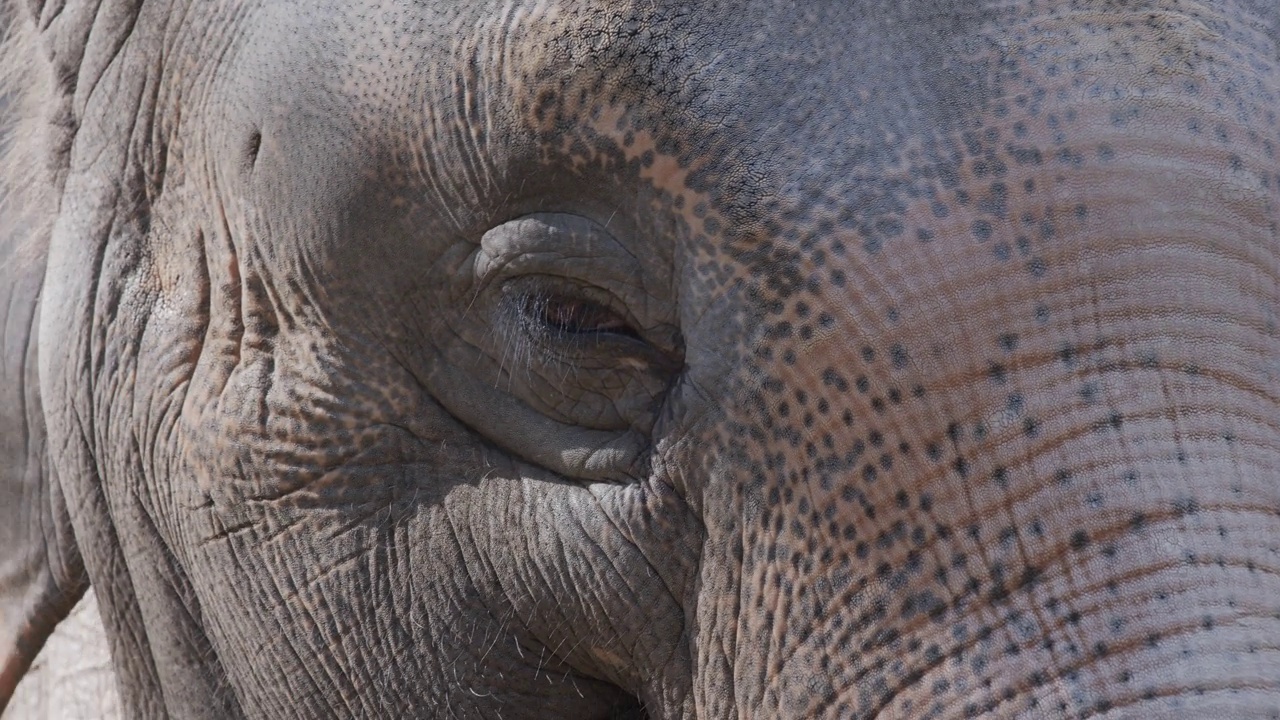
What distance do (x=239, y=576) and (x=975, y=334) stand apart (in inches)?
40.3

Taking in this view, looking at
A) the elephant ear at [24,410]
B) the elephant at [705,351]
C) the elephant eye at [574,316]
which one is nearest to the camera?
the elephant at [705,351]

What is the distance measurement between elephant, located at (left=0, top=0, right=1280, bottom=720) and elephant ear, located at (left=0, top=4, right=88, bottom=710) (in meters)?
0.22

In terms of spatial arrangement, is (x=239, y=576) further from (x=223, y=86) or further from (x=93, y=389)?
(x=223, y=86)

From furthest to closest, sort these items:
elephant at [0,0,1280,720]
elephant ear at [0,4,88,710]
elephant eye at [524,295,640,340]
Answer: elephant ear at [0,4,88,710] → elephant eye at [524,295,640,340] → elephant at [0,0,1280,720]

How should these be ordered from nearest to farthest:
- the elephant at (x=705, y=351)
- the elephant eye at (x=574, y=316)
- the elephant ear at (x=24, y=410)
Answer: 1. the elephant at (x=705, y=351)
2. the elephant eye at (x=574, y=316)
3. the elephant ear at (x=24, y=410)

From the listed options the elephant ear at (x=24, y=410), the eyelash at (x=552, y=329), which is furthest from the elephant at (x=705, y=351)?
the elephant ear at (x=24, y=410)

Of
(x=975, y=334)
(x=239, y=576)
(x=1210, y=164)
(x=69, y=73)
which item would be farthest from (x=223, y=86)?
(x=1210, y=164)

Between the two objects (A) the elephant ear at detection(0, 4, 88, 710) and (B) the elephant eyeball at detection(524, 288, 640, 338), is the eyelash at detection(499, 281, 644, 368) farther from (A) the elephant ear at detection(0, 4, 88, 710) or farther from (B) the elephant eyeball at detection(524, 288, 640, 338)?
(A) the elephant ear at detection(0, 4, 88, 710)

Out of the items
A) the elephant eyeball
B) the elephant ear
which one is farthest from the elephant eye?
the elephant ear

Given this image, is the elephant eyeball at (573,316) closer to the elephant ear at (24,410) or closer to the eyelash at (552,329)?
the eyelash at (552,329)

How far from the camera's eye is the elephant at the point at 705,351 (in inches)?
52.7

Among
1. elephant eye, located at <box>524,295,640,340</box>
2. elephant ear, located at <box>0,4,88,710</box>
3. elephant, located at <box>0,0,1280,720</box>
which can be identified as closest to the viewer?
elephant, located at <box>0,0,1280,720</box>

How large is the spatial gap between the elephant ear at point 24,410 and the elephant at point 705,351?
221mm

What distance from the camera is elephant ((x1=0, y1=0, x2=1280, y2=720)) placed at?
52.7 inches
